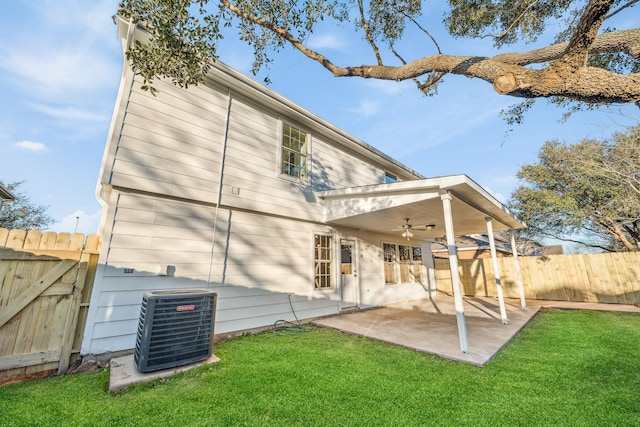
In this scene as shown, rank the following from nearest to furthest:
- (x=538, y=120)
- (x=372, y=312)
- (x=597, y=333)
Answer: (x=597, y=333)
(x=538, y=120)
(x=372, y=312)

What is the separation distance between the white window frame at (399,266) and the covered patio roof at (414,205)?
1.48 m

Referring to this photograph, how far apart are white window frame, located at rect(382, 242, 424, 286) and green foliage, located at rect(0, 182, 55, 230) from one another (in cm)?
2333

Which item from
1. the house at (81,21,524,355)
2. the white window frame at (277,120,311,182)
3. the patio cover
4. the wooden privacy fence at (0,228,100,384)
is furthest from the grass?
the white window frame at (277,120,311,182)

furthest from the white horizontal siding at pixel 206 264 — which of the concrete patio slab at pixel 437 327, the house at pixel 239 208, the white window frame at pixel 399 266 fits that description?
the white window frame at pixel 399 266

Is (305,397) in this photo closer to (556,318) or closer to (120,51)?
(120,51)

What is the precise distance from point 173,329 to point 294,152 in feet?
15.9

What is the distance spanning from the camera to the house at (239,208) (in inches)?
156

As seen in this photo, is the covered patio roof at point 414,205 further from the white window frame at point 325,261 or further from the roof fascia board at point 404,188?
the white window frame at point 325,261

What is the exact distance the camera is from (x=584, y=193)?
41.5 ft

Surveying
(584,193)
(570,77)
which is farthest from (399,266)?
(584,193)

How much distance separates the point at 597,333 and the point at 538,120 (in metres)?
4.75

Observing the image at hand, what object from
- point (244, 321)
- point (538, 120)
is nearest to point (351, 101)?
point (538, 120)

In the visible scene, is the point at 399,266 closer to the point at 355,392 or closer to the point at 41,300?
the point at 355,392

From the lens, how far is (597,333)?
514 cm
